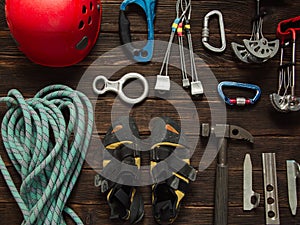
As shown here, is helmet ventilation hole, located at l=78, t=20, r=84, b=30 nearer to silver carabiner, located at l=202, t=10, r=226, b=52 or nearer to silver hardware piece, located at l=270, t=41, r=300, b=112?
silver carabiner, located at l=202, t=10, r=226, b=52

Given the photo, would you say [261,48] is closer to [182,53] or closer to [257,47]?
[257,47]

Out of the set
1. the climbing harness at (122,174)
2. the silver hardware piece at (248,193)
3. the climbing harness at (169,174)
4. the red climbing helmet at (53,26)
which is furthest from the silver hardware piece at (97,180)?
the silver hardware piece at (248,193)

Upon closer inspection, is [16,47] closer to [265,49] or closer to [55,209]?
[55,209]

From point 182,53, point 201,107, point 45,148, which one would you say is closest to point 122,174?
point 45,148

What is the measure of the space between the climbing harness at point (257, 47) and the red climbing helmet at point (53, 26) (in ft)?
1.71

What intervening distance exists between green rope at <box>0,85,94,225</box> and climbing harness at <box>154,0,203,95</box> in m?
0.27

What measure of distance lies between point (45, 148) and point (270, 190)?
80cm

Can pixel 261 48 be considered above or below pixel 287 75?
above

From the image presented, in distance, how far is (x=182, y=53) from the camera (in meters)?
1.54

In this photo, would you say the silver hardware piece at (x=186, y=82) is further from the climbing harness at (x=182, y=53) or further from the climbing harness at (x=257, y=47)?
the climbing harness at (x=257, y=47)

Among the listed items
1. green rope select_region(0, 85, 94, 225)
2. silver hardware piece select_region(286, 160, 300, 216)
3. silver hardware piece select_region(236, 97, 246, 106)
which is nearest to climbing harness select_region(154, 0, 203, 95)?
silver hardware piece select_region(236, 97, 246, 106)

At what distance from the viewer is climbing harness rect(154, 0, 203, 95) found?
1506 millimetres

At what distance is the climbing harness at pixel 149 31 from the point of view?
4.94ft

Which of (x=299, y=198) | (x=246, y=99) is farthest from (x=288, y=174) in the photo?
(x=246, y=99)
